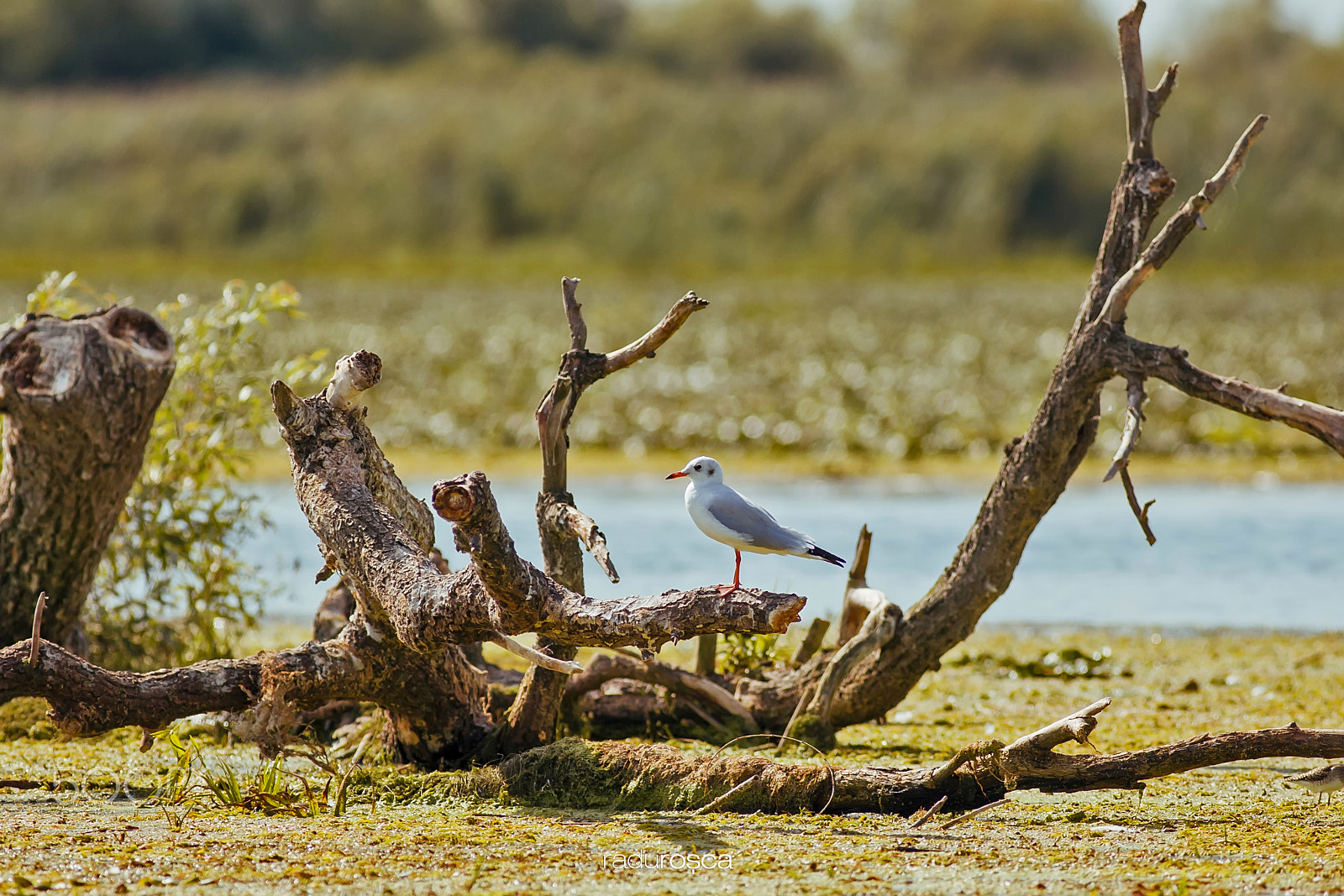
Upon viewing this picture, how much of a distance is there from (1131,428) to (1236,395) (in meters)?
0.40

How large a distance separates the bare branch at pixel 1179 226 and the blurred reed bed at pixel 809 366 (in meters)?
4.08

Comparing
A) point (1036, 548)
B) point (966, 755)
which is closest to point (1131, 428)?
point (966, 755)

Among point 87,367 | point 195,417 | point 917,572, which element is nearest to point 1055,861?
point 87,367

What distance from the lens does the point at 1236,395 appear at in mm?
5098

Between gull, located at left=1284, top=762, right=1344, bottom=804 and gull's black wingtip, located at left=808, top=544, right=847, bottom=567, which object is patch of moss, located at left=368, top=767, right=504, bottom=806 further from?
gull, located at left=1284, top=762, right=1344, bottom=804

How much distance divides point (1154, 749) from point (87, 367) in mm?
4271

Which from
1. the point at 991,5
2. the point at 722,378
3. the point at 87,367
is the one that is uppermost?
the point at 991,5

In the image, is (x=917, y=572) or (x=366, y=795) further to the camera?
(x=917, y=572)

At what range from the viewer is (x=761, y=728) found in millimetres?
6453

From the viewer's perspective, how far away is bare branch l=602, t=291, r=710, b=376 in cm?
525

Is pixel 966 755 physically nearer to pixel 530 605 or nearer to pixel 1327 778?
pixel 1327 778

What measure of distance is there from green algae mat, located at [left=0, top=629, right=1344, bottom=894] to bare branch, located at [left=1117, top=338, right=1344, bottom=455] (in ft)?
4.07

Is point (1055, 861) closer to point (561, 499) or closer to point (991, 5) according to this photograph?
point (561, 499)

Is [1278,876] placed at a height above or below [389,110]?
below
